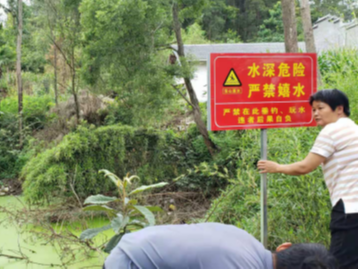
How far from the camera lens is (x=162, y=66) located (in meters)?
6.93

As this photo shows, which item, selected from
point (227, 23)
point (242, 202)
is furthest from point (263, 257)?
point (227, 23)

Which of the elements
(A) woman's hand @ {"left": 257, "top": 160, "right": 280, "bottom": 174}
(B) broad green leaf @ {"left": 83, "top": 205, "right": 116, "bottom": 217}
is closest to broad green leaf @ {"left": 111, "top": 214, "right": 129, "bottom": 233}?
(B) broad green leaf @ {"left": 83, "top": 205, "right": 116, "bottom": 217}

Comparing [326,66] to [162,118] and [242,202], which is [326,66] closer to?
[162,118]

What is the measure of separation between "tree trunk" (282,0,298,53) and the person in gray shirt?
15.5 ft

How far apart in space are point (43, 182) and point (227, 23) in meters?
23.6

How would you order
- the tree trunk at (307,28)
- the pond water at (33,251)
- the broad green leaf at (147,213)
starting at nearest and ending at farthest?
the broad green leaf at (147,213) → the pond water at (33,251) → the tree trunk at (307,28)

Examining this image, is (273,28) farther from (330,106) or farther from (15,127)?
(330,106)

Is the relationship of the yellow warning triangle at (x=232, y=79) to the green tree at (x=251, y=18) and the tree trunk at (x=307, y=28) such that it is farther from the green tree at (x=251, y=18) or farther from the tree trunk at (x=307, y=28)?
the green tree at (x=251, y=18)

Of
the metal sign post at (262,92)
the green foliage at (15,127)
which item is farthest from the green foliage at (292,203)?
the green foliage at (15,127)

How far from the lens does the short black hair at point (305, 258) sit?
175cm

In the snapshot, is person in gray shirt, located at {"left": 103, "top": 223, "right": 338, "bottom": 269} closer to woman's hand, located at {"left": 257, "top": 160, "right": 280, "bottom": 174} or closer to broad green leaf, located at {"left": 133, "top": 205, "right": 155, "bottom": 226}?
woman's hand, located at {"left": 257, "top": 160, "right": 280, "bottom": 174}

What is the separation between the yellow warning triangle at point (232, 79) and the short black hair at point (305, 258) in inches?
60.0

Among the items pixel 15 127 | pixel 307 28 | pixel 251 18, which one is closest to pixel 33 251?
pixel 307 28

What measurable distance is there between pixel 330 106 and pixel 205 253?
133 cm
